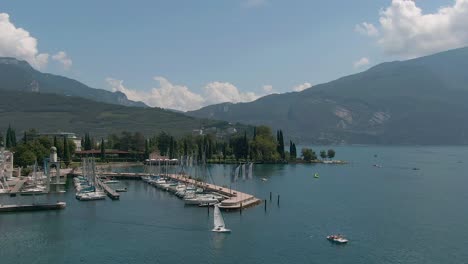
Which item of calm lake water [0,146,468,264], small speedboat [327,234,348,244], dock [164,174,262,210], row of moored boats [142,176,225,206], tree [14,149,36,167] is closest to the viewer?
calm lake water [0,146,468,264]

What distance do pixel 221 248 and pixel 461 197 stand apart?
2785 inches

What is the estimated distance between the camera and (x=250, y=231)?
244 feet

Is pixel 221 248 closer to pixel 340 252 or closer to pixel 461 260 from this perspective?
pixel 340 252

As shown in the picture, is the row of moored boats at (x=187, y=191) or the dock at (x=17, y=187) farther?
the dock at (x=17, y=187)

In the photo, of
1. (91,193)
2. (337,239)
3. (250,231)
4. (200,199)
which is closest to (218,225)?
(250,231)

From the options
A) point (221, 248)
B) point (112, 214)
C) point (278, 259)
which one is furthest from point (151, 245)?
point (112, 214)

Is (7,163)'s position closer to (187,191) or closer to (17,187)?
(17,187)

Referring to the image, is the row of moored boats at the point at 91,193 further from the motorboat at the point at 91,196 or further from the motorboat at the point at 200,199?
the motorboat at the point at 200,199

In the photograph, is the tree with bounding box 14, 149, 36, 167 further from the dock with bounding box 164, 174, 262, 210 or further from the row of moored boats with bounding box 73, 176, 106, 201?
the dock with bounding box 164, 174, 262, 210

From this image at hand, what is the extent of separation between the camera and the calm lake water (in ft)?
205

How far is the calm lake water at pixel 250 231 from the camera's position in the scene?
62.6m

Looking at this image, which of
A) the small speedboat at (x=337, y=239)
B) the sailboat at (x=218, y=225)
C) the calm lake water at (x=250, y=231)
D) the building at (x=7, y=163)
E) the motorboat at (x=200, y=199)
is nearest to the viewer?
the calm lake water at (x=250, y=231)

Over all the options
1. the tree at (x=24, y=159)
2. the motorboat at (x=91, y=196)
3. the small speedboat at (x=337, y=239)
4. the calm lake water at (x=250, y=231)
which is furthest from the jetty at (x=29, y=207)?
the tree at (x=24, y=159)

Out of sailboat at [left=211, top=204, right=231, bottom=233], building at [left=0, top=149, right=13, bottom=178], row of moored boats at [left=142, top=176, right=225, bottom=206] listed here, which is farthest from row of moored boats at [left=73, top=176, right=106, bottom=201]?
sailboat at [left=211, top=204, right=231, bottom=233]
